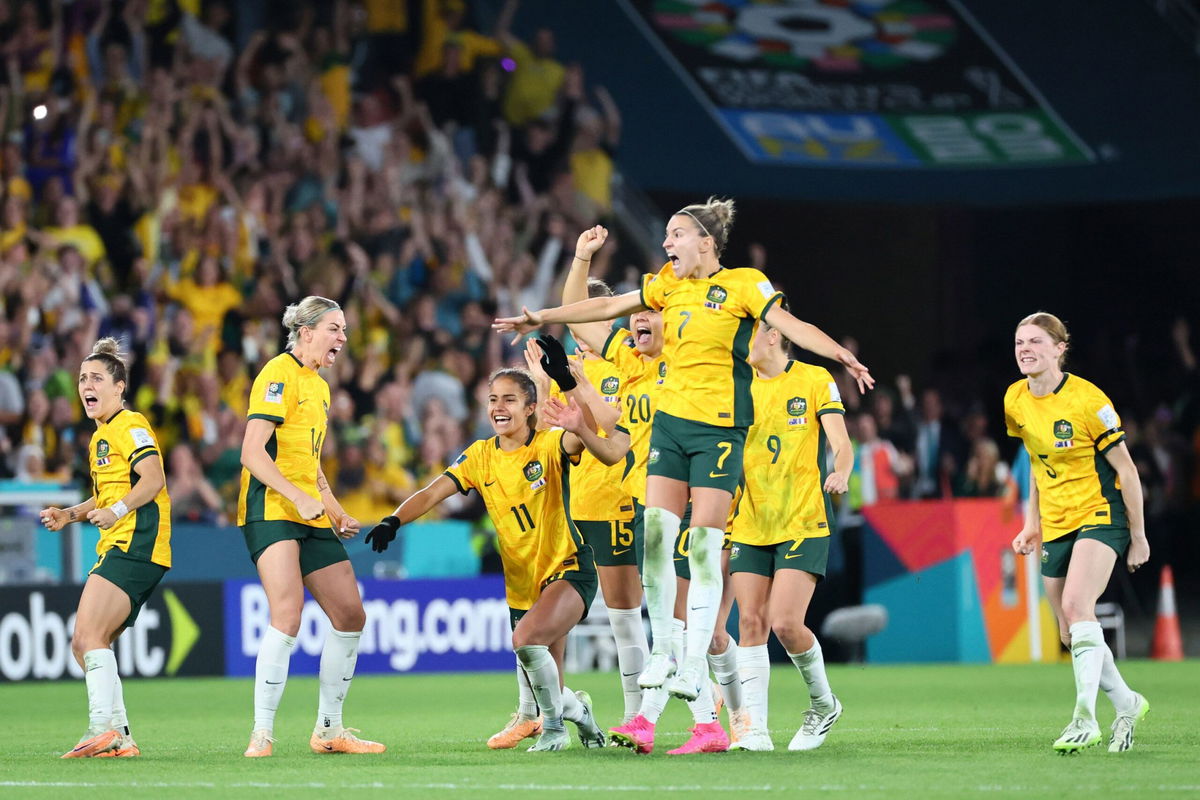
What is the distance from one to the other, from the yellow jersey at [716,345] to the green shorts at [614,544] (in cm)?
133

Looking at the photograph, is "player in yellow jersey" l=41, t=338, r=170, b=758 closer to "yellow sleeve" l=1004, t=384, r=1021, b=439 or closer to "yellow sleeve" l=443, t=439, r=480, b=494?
"yellow sleeve" l=443, t=439, r=480, b=494

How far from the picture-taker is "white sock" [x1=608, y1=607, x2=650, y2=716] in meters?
9.51

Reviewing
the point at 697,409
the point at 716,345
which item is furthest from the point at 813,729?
the point at 716,345

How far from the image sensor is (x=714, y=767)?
26.1ft

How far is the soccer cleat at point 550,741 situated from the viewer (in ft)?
30.0

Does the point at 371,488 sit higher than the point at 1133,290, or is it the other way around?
the point at 1133,290

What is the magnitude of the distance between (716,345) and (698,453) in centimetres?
51

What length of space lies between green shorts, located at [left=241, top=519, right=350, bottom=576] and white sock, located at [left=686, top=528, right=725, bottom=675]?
183cm

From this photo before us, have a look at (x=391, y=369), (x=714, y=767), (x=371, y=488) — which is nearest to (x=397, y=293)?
(x=391, y=369)

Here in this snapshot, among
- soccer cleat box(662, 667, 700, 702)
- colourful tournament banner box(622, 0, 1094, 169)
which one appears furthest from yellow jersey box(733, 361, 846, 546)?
colourful tournament banner box(622, 0, 1094, 169)

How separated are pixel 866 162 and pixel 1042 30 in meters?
2.87

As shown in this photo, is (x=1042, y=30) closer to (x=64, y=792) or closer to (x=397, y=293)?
(x=397, y=293)

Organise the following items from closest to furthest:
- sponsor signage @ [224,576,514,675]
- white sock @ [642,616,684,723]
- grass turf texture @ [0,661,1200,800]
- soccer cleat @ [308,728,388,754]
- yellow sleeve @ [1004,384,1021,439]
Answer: grass turf texture @ [0,661,1200,800]
white sock @ [642,616,684,723]
soccer cleat @ [308,728,388,754]
yellow sleeve @ [1004,384,1021,439]
sponsor signage @ [224,576,514,675]

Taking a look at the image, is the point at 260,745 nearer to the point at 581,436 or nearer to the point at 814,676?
the point at 581,436
